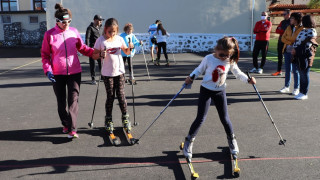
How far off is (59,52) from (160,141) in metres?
2.04

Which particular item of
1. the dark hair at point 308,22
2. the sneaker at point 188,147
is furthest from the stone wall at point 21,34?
the sneaker at point 188,147

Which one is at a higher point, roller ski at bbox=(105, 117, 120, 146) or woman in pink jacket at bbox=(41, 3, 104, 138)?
woman in pink jacket at bbox=(41, 3, 104, 138)

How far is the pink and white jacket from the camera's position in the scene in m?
4.96

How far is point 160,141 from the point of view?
201 inches

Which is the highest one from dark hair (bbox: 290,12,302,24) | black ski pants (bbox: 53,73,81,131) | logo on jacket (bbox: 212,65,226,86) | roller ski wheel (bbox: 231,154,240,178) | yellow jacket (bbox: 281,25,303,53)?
dark hair (bbox: 290,12,302,24)

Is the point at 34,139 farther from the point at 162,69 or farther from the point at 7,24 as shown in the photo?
the point at 7,24

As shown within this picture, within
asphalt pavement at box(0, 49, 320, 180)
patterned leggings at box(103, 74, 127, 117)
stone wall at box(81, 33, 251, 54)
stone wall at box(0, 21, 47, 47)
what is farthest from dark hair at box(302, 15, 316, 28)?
stone wall at box(0, 21, 47, 47)

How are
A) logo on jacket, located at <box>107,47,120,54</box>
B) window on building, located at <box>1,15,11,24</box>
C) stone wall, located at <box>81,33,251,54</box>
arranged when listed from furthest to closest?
window on building, located at <box>1,15,11,24</box> < stone wall, located at <box>81,33,251,54</box> < logo on jacket, located at <box>107,47,120,54</box>

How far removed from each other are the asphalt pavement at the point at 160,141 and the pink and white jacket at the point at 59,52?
113cm

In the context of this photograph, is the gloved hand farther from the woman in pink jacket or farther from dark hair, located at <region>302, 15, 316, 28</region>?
dark hair, located at <region>302, 15, 316, 28</region>

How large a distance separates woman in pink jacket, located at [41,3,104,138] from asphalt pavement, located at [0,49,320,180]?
0.64 meters

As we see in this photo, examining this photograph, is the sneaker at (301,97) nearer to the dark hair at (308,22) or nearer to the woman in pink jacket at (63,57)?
the dark hair at (308,22)

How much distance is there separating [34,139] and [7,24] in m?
34.1

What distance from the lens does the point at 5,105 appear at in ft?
25.0
